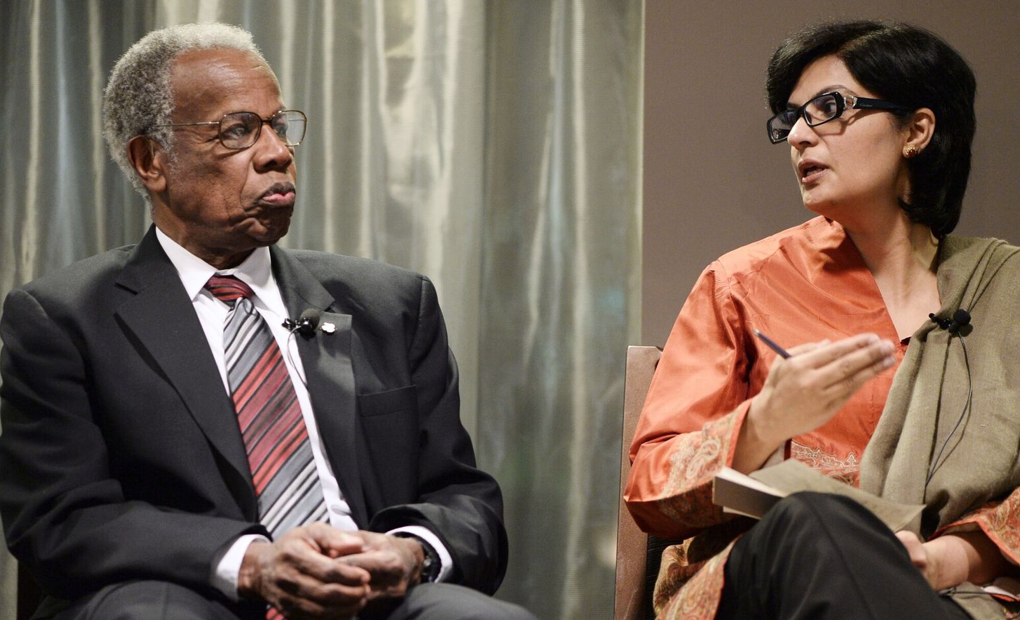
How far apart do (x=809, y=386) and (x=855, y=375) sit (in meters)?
0.07

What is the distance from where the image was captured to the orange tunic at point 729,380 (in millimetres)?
1845

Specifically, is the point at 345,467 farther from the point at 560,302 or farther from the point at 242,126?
the point at 560,302

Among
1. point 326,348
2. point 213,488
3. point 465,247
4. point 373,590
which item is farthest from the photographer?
point 465,247

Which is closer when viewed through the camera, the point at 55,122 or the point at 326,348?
the point at 326,348

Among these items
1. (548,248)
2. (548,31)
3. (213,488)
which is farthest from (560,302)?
(213,488)

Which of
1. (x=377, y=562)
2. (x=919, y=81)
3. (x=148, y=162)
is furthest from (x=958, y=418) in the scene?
(x=148, y=162)

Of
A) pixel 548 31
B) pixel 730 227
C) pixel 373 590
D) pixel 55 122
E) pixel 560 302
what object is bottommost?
pixel 373 590

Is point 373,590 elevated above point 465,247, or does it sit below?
below

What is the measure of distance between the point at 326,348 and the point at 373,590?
0.49m

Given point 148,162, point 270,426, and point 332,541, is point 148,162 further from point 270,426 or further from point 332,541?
point 332,541

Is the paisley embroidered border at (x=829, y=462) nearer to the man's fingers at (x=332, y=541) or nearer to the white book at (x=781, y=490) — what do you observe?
the white book at (x=781, y=490)

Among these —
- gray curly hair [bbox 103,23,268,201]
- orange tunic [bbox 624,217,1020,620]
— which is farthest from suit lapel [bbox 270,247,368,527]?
orange tunic [bbox 624,217,1020,620]

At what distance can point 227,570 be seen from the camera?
1679 mm

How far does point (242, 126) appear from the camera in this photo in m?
2.02
